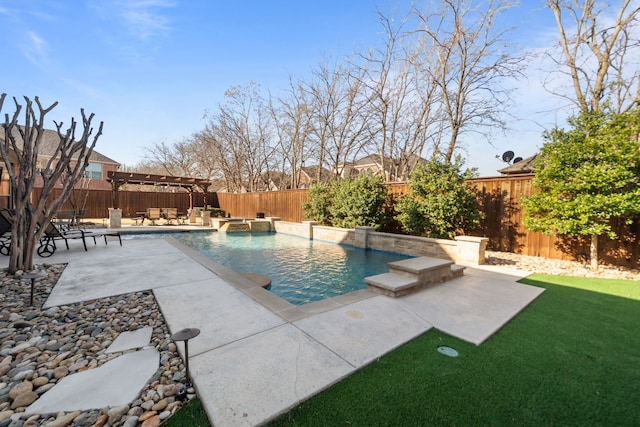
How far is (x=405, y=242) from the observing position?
791 cm

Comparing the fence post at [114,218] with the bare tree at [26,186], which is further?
the fence post at [114,218]

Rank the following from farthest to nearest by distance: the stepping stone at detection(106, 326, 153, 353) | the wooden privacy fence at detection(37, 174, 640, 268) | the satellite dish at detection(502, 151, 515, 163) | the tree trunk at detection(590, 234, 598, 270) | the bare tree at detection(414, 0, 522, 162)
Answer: the satellite dish at detection(502, 151, 515, 163) < the bare tree at detection(414, 0, 522, 162) < the wooden privacy fence at detection(37, 174, 640, 268) < the tree trunk at detection(590, 234, 598, 270) < the stepping stone at detection(106, 326, 153, 353)

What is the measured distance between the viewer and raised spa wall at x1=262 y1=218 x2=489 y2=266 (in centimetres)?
624

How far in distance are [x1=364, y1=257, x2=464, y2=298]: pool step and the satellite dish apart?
36.6 feet

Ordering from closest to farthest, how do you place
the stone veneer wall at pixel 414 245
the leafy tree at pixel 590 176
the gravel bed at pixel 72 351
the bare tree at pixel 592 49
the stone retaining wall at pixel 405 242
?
the gravel bed at pixel 72 351 → the leafy tree at pixel 590 176 → the stone retaining wall at pixel 405 242 → the stone veneer wall at pixel 414 245 → the bare tree at pixel 592 49

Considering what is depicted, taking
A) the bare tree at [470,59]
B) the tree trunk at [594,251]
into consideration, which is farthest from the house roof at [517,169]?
the tree trunk at [594,251]

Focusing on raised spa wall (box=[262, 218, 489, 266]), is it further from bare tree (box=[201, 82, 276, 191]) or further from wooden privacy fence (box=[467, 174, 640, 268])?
bare tree (box=[201, 82, 276, 191])

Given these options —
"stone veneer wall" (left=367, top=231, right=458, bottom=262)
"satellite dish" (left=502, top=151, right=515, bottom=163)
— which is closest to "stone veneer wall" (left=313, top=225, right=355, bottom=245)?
"stone veneer wall" (left=367, top=231, right=458, bottom=262)

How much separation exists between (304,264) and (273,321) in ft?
13.6

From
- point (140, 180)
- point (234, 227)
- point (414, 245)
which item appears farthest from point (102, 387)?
point (140, 180)

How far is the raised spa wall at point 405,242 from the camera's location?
246 inches

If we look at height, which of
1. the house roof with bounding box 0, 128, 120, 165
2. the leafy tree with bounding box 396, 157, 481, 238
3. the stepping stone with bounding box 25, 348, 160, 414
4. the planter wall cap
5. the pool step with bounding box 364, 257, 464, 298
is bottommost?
the stepping stone with bounding box 25, 348, 160, 414

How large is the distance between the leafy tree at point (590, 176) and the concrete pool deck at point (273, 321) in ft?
5.34

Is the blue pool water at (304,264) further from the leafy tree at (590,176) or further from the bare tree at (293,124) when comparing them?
the bare tree at (293,124)
